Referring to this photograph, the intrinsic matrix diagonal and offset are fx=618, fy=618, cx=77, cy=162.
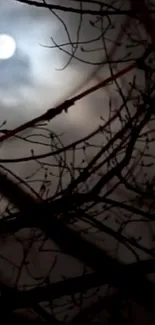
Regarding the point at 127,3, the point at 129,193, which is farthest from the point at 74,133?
the point at 127,3

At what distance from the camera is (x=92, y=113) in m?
1.24

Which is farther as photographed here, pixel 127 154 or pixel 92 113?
pixel 92 113

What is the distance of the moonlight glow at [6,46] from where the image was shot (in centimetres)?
117

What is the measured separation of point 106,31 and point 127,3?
7 centimetres

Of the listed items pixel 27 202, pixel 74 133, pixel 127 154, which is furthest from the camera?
pixel 74 133

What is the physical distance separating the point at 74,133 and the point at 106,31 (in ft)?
0.69

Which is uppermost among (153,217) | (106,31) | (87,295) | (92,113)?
(106,31)

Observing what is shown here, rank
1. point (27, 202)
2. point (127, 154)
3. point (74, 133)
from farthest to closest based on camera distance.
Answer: point (74, 133), point (27, 202), point (127, 154)

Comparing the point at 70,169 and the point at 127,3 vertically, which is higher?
the point at 127,3

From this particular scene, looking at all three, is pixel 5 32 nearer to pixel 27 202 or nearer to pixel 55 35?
pixel 55 35

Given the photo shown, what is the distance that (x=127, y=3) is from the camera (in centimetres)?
118

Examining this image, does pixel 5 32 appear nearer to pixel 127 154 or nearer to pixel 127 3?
pixel 127 3

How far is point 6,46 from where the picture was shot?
1173mm

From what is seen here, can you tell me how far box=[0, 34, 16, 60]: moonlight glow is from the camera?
1.17m
